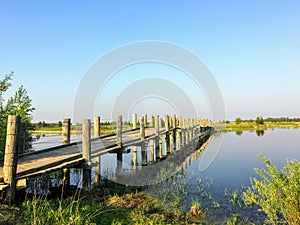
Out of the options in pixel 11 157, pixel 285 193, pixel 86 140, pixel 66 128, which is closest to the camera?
pixel 285 193

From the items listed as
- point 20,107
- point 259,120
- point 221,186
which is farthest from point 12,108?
point 259,120

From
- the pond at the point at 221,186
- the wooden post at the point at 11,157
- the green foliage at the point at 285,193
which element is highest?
→ the wooden post at the point at 11,157

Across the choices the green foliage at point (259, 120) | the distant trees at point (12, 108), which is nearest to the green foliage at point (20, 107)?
the distant trees at point (12, 108)

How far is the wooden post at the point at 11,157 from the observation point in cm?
604

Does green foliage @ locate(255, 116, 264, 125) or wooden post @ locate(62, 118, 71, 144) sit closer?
wooden post @ locate(62, 118, 71, 144)

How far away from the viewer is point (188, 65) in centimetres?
1744

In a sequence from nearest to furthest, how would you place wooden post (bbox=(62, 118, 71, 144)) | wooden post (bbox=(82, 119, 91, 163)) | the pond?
the pond, wooden post (bbox=(82, 119, 91, 163)), wooden post (bbox=(62, 118, 71, 144))

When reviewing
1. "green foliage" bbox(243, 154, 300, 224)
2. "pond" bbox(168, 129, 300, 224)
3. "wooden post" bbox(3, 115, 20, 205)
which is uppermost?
"wooden post" bbox(3, 115, 20, 205)

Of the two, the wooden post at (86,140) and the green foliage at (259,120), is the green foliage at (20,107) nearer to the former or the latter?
the wooden post at (86,140)

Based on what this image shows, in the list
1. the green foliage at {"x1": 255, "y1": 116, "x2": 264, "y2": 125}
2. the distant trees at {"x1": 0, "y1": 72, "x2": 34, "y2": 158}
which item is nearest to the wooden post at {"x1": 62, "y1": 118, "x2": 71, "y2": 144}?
the distant trees at {"x1": 0, "y1": 72, "x2": 34, "y2": 158}

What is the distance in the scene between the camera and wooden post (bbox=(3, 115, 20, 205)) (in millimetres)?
6039

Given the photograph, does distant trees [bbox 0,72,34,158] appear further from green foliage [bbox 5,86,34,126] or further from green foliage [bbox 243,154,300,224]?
green foliage [bbox 243,154,300,224]

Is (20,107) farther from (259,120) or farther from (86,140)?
(259,120)

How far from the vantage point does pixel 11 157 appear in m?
6.11
